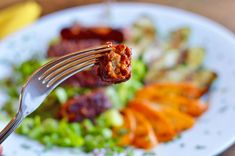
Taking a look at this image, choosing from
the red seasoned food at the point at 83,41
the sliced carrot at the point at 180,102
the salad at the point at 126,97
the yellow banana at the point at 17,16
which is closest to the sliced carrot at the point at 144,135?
the salad at the point at 126,97

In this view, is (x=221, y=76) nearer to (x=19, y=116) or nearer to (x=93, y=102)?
(x=93, y=102)

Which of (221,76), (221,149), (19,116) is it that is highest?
(221,76)

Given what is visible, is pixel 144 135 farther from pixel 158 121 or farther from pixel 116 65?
pixel 116 65

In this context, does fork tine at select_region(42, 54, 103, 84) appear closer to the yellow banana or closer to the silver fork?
the silver fork

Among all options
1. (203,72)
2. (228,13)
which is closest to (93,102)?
(203,72)

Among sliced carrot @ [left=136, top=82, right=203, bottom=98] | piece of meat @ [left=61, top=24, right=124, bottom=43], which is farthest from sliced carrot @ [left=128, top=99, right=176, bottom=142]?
piece of meat @ [left=61, top=24, right=124, bottom=43]

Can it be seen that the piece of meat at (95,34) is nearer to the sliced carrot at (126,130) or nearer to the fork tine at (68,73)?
the sliced carrot at (126,130)

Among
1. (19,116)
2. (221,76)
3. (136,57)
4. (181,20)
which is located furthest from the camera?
(181,20)
